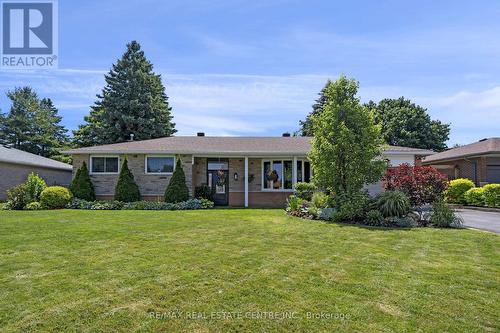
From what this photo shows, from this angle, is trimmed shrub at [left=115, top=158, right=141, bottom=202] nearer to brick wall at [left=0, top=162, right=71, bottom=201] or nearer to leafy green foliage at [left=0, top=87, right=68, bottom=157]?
brick wall at [left=0, top=162, right=71, bottom=201]

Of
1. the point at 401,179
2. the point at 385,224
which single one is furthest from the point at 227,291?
the point at 401,179

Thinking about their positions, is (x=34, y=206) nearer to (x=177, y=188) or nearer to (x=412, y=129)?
(x=177, y=188)

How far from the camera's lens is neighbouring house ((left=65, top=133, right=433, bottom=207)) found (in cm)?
1708

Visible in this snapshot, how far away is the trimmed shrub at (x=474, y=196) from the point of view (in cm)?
1653

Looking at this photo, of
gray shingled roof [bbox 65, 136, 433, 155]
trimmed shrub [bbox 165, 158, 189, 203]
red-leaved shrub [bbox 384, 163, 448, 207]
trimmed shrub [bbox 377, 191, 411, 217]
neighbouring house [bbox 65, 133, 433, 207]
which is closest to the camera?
trimmed shrub [bbox 377, 191, 411, 217]

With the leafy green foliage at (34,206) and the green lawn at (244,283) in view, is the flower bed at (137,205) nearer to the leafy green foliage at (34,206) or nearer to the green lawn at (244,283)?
the leafy green foliage at (34,206)

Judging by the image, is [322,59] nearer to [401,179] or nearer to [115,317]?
[401,179]

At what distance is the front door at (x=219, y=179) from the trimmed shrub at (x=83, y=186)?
19.8 feet

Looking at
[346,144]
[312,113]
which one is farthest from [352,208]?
[312,113]

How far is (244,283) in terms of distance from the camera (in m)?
4.43

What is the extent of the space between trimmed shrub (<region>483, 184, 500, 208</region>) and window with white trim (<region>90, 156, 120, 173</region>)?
18.6 meters

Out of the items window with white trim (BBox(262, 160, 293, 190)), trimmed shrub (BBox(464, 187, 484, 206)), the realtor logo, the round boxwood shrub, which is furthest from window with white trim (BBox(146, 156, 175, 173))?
trimmed shrub (BBox(464, 187, 484, 206))

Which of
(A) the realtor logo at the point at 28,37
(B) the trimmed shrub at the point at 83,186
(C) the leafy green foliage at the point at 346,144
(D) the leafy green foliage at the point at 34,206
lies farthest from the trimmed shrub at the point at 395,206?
(D) the leafy green foliage at the point at 34,206

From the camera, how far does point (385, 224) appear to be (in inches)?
396
